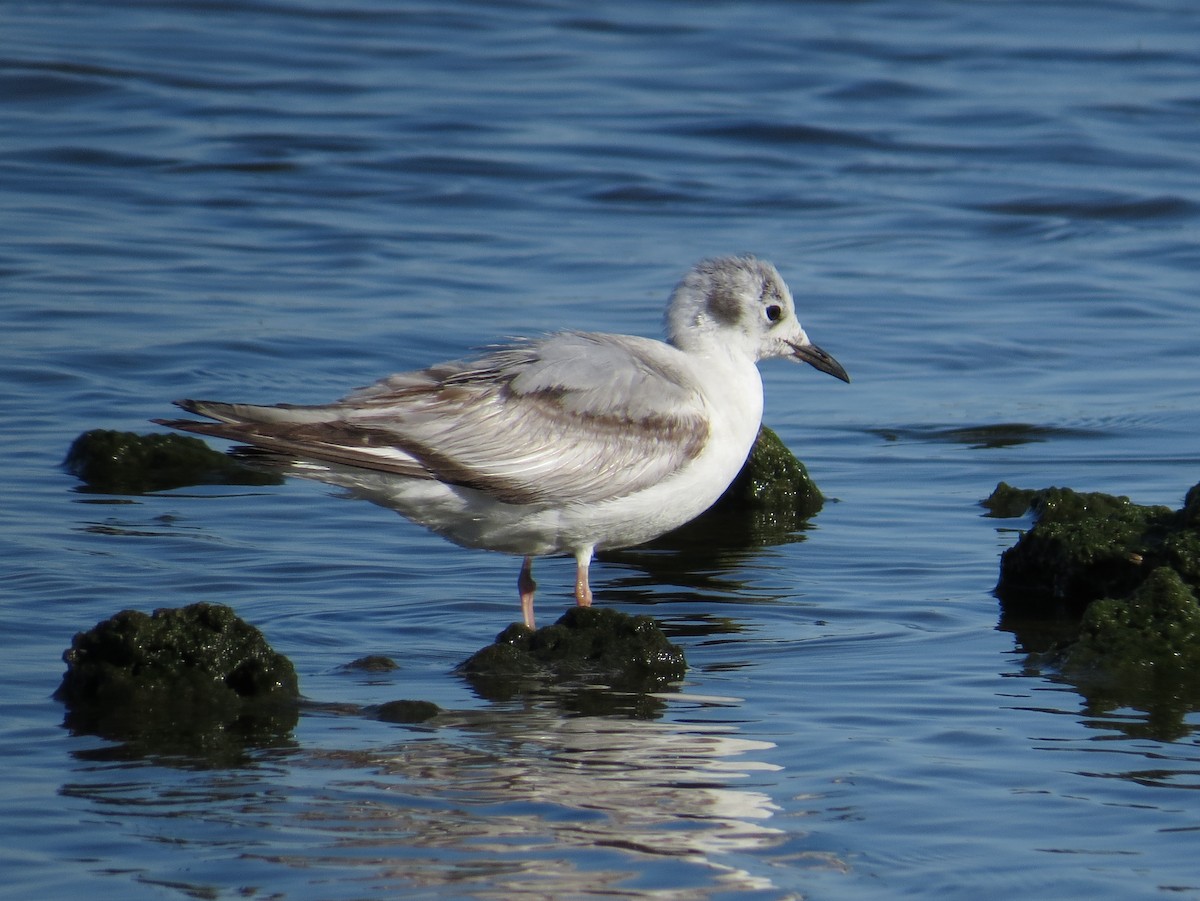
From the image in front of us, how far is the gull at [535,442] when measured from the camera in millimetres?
7367

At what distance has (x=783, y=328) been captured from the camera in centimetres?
874

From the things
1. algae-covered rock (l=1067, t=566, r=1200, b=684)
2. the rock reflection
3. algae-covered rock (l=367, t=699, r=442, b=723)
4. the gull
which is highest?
the gull


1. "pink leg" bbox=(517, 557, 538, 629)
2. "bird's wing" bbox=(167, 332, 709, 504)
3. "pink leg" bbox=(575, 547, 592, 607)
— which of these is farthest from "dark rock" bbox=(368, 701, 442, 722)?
"pink leg" bbox=(575, 547, 592, 607)

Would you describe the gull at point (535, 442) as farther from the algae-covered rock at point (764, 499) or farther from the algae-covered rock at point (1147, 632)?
the algae-covered rock at point (764, 499)

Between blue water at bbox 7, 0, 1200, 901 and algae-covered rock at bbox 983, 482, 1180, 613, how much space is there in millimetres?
254

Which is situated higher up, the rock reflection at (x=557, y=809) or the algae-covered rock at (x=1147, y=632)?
the algae-covered rock at (x=1147, y=632)

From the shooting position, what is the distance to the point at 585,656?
7.23m

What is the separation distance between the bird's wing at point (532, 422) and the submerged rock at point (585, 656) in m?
0.62

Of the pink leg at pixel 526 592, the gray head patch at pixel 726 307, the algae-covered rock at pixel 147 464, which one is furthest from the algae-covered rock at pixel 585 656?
the algae-covered rock at pixel 147 464

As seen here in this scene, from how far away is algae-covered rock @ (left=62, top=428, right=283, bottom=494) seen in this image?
10.1 metres

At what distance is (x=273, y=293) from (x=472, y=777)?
9.04 meters

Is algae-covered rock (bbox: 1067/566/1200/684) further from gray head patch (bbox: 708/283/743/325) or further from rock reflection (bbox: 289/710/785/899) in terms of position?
gray head patch (bbox: 708/283/743/325)

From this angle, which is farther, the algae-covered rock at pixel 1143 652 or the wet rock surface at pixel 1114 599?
the wet rock surface at pixel 1114 599

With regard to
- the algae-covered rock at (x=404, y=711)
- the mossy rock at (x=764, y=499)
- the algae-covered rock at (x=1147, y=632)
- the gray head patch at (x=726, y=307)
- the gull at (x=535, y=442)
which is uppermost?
the gray head patch at (x=726, y=307)
